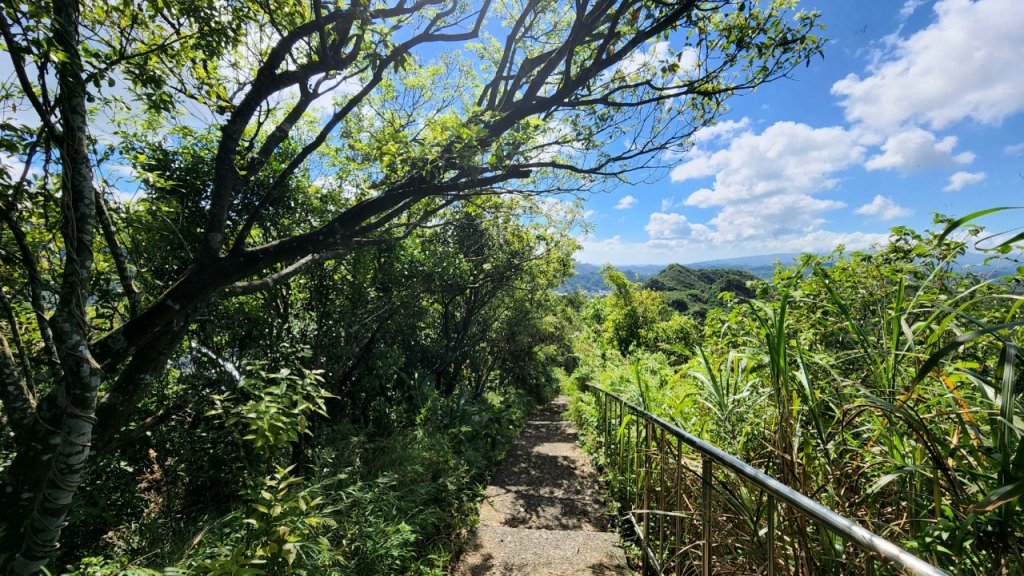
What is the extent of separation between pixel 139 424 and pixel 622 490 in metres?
4.27

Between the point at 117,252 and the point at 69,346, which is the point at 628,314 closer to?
the point at 117,252

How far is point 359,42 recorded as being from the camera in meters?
3.28

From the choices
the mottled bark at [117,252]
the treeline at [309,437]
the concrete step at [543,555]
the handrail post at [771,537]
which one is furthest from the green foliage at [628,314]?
the mottled bark at [117,252]

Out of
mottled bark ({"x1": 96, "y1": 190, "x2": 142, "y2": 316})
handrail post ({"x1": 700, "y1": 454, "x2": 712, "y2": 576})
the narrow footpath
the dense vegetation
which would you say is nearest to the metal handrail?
handrail post ({"x1": 700, "y1": 454, "x2": 712, "y2": 576})

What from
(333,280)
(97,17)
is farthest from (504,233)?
(97,17)

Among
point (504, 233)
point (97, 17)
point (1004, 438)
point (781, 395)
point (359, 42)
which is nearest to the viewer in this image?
point (1004, 438)

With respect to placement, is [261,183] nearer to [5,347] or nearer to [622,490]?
[5,347]

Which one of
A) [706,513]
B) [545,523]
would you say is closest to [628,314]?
[545,523]

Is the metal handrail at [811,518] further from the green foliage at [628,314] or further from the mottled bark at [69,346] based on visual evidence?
the green foliage at [628,314]

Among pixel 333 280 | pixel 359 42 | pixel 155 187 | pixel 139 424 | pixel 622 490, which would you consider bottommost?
pixel 622 490

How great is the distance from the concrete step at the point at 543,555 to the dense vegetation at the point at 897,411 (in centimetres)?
116

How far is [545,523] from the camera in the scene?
401 cm

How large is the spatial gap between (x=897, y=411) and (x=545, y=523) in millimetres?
3635

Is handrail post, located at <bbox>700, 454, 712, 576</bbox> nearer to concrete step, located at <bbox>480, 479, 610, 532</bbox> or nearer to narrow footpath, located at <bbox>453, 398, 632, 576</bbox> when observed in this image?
narrow footpath, located at <bbox>453, 398, 632, 576</bbox>
